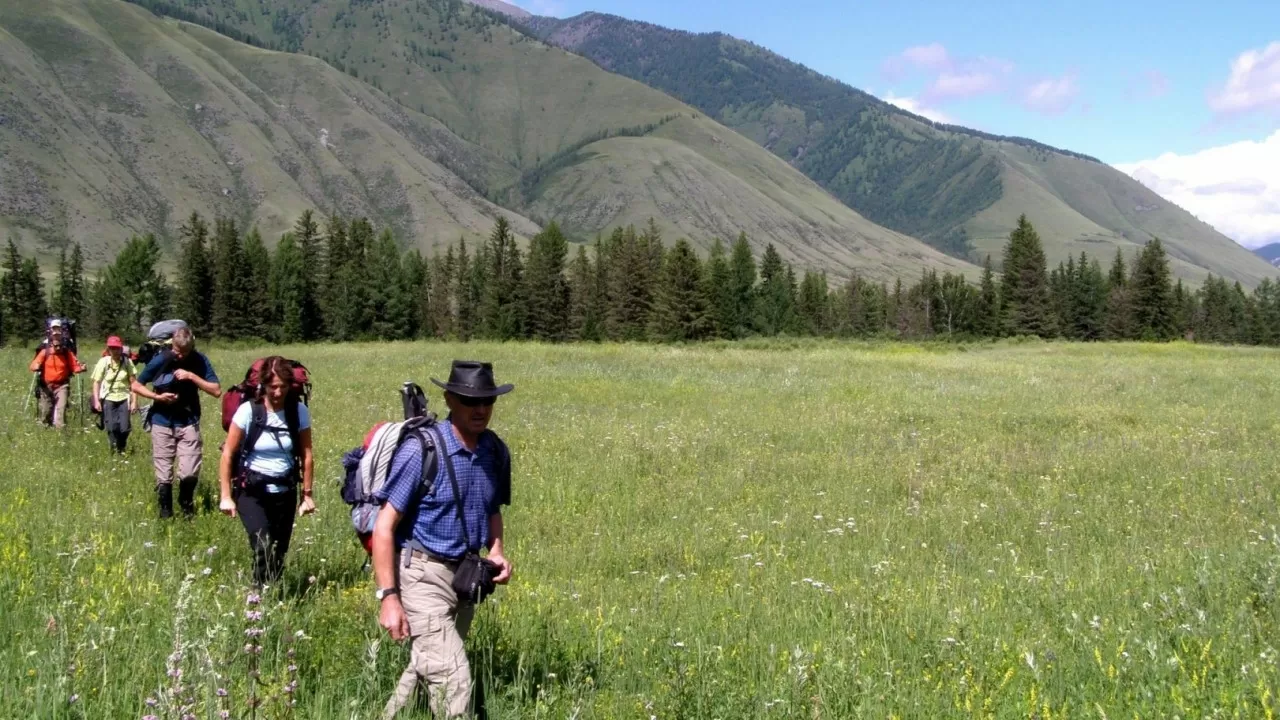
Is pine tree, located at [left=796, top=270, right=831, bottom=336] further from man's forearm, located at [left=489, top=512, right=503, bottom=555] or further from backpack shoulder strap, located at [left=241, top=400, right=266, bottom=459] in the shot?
man's forearm, located at [left=489, top=512, right=503, bottom=555]

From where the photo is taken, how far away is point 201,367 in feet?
27.8

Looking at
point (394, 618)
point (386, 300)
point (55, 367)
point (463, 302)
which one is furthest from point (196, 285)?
point (394, 618)

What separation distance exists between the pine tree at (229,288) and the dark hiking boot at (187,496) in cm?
7095

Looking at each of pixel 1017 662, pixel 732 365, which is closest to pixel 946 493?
pixel 1017 662

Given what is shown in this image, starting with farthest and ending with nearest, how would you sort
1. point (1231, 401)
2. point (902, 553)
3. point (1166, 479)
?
point (1231, 401) < point (1166, 479) < point (902, 553)

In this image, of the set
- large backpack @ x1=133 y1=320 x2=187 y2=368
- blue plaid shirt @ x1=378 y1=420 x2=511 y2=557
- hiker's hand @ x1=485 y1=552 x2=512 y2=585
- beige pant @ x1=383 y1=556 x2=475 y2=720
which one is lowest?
beige pant @ x1=383 y1=556 x2=475 y2=720

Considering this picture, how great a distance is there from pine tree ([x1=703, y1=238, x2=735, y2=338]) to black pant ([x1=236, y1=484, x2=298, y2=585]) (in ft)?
206

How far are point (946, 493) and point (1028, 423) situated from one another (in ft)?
23.1

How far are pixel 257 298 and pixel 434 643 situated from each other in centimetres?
7735

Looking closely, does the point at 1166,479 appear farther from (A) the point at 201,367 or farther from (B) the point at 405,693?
(A) the point at 201,367

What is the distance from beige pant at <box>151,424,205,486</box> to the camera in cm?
840

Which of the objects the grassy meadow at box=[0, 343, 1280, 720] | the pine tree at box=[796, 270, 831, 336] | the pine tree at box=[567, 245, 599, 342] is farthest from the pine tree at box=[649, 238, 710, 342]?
the grassy meadow at box=[0, 343, 1280, 720]

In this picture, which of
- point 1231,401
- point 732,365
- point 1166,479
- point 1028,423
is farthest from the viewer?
point 732,365

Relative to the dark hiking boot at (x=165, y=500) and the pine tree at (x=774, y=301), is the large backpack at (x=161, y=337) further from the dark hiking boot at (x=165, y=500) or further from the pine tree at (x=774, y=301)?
the pine tree at (x=774, y=301)
